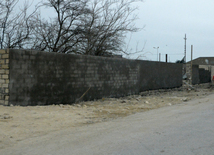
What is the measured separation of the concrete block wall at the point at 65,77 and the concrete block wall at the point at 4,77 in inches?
3.9

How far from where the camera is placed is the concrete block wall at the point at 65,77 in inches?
372

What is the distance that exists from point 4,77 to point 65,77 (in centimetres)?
276

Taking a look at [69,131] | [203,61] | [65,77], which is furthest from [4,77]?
[203,61]

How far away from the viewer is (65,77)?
11.2 m

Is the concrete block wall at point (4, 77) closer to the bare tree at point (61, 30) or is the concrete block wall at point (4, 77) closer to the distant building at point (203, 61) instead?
the bare tree at point (61, 30)

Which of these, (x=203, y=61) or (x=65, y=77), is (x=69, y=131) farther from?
(x=203, y=61)

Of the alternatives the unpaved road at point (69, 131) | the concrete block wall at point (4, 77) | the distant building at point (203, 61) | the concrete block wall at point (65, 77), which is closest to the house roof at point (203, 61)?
the distant building at point (203, 61)

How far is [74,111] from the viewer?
373 inches

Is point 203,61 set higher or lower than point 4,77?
higher

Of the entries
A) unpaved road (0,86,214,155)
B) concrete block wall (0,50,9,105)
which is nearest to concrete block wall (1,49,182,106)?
concrete block wall (0,50,9,105)

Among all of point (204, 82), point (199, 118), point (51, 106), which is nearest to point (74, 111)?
point (51, 106)

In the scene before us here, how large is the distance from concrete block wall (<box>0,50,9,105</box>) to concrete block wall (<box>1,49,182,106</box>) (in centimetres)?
10

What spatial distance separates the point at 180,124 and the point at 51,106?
→ 530 centimetres

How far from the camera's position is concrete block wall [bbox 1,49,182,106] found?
9.45 metres
